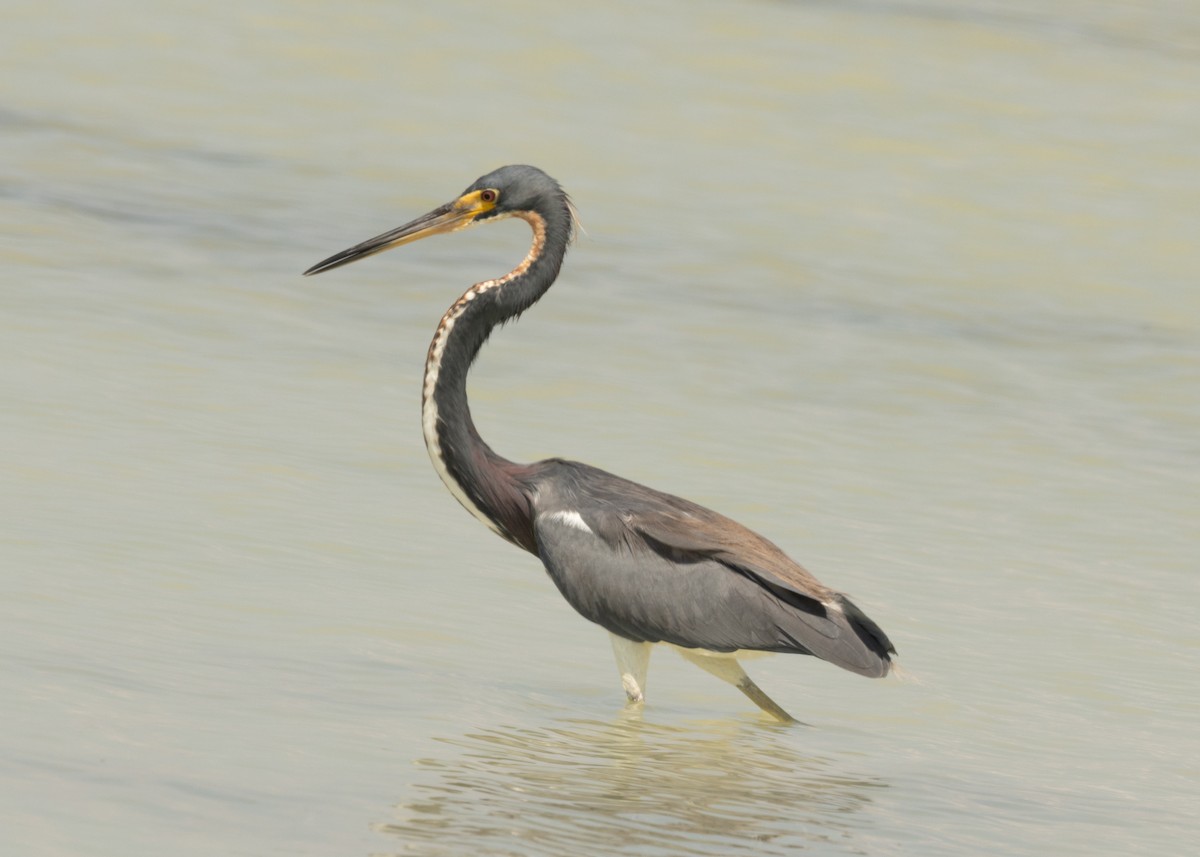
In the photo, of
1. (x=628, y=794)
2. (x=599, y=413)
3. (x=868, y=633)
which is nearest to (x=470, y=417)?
(x=868, y=633)

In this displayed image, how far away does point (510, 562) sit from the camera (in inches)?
392

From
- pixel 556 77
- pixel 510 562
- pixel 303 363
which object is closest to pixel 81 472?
pixel 510 562

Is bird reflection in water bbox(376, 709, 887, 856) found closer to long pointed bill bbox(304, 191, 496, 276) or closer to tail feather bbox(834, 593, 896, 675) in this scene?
tail feather bbox(834, 593, 896, 675)

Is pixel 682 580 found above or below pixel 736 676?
above

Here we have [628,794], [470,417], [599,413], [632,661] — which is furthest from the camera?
[599,413]

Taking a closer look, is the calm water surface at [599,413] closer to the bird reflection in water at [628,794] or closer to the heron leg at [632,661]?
the bird reflection in water at [628,794]


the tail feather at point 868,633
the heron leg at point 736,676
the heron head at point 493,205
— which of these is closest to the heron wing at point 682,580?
the tail feather at point 868,633

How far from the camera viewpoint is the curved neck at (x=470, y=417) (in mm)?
8758

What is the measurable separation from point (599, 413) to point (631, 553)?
15.0 ft

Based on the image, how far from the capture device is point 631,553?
8.42 m

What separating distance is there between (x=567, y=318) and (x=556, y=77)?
729 cm

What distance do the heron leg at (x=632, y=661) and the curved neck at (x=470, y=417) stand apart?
2.40ft

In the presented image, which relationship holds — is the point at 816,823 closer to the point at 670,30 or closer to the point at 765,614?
the point at 765,614

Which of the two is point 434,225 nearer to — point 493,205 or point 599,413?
point 493,205
